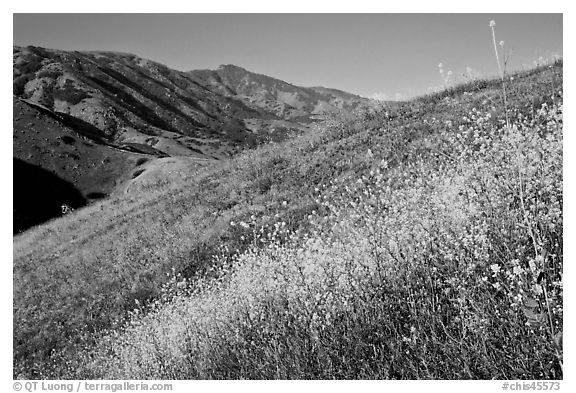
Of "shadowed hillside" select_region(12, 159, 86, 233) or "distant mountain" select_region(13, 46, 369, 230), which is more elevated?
"distant mountain" select_region(13, 46, 369, 230)

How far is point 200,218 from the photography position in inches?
522

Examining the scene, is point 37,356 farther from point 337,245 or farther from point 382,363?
point 382,363

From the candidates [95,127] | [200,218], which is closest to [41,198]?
[200,218]

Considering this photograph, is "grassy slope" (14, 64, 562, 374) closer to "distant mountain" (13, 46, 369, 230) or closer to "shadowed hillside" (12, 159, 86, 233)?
"distant mountain" (13, 46, 369, 230)

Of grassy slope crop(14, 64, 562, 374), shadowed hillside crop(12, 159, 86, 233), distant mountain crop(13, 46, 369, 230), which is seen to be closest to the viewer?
grassy slope crop(14, 64, 562, 374)

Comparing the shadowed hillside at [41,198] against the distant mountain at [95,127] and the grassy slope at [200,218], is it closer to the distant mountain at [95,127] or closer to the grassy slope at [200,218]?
the distant mountain at [95,127]

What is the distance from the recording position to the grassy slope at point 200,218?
1000 cm

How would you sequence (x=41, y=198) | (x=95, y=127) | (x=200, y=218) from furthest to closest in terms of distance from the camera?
(x=95, y=127) → (x=41, y=198) → (x=200, y=218)

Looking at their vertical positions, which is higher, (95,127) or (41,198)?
(95,127)

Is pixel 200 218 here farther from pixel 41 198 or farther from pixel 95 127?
pixel 95 127

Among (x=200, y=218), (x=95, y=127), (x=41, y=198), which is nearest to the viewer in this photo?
(x=200, y=218)

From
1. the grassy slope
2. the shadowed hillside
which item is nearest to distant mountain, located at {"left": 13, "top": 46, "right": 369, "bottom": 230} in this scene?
the shadowed hillside

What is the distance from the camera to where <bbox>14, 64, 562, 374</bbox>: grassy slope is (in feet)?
32.8

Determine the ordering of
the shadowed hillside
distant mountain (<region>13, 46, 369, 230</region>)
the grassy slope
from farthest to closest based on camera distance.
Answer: distant mountain (<region>13, 46, 369, 230</region>) < the shadowed hillside < the grassy slope
